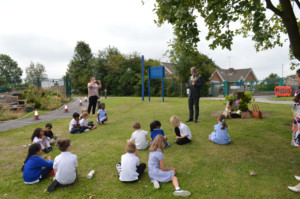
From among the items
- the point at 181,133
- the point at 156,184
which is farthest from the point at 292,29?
the point at 156,184

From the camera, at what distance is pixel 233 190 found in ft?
12.0

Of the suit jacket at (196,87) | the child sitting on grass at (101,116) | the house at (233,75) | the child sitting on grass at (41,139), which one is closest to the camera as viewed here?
the child sitting on grass at (41,139)

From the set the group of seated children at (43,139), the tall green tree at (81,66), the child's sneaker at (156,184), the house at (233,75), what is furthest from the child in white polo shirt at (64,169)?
the house at (233,75)

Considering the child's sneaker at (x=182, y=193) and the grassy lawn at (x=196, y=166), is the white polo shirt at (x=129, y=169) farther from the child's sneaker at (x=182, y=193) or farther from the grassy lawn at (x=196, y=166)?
the child's sneaker at (x=182, y=193)

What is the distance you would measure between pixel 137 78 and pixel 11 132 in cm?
3260

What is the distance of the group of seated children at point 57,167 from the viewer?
3.91m

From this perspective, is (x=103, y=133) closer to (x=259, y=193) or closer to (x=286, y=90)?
(x=259, y=193)

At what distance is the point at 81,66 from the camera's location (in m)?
54.3

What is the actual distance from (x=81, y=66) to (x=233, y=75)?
43.6 meters

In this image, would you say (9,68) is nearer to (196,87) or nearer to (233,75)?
(233,75)

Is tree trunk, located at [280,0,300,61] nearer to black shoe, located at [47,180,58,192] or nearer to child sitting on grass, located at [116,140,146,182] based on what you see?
child sitting on grass, located at [116,140,146,182]

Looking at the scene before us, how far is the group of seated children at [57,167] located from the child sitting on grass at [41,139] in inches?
68.5

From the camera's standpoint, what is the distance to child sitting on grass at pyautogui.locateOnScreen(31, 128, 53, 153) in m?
Answer: 5.75

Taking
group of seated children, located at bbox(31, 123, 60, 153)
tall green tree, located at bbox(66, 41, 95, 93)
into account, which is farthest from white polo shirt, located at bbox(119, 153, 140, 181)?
tall green tree, located at bbox(66, 41, 95, 93)
